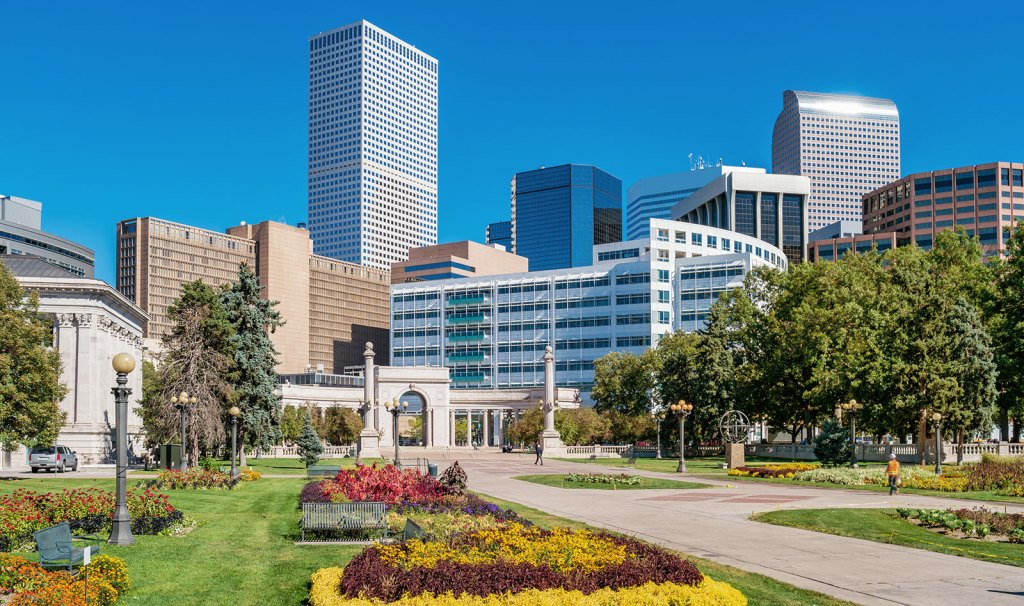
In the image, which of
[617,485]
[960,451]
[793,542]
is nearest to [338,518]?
[793,542]

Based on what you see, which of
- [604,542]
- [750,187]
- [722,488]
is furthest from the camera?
[750,187]

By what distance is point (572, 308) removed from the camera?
136125mm

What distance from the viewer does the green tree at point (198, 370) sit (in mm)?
57500

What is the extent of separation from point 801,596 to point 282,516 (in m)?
16.7

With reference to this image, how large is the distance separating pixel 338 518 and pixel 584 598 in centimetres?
964

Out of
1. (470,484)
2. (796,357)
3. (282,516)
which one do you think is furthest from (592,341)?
(282,516)

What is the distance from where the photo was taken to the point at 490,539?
1627cm

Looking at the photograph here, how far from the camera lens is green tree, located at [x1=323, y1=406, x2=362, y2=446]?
11069cm

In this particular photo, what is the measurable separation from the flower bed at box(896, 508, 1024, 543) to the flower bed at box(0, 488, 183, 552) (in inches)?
770

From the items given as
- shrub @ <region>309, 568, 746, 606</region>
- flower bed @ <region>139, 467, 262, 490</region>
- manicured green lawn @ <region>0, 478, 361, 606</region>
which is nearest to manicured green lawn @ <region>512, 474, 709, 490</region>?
flower bed @ <region>139, 467, 262, 490</region>

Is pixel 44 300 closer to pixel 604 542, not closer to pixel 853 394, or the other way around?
pixel 853 394

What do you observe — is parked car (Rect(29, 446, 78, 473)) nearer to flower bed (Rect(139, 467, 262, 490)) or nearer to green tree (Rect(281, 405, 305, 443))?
flower bed (Rect(139, 467, 262, 490))

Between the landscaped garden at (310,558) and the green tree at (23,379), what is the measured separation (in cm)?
2495

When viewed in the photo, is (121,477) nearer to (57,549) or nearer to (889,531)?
(57,549)
